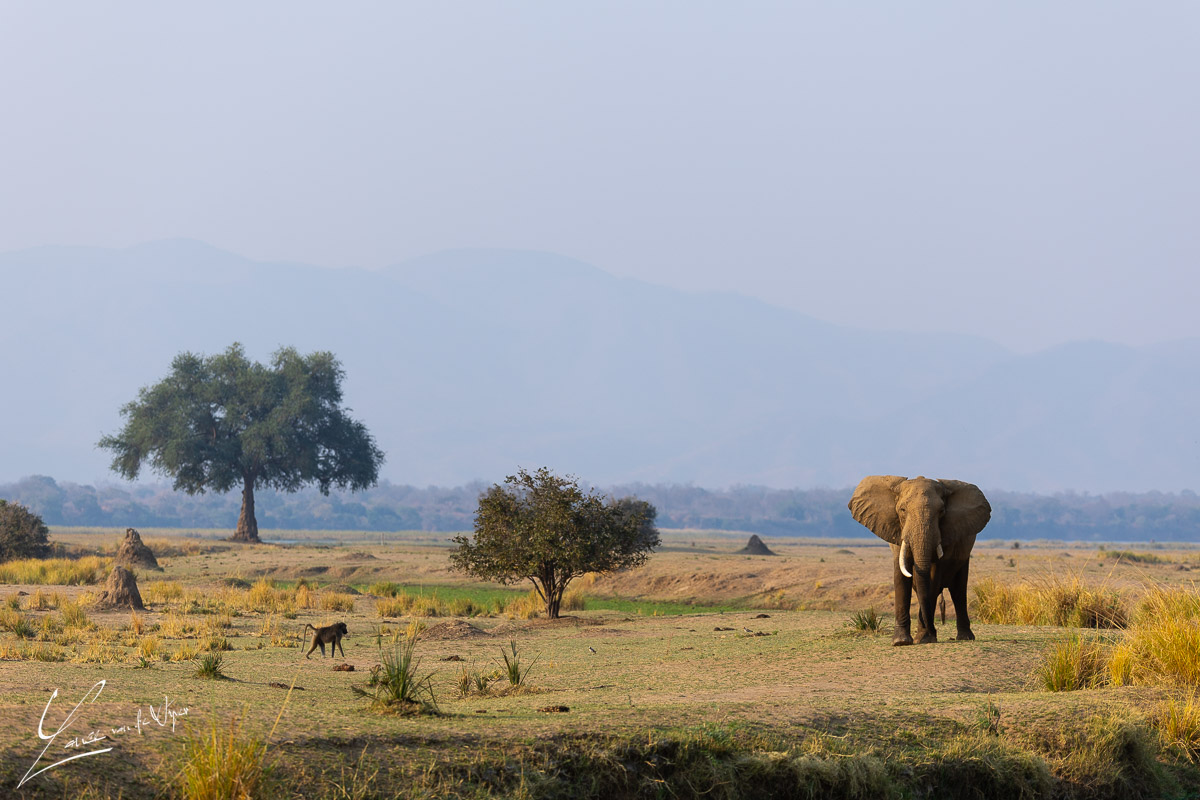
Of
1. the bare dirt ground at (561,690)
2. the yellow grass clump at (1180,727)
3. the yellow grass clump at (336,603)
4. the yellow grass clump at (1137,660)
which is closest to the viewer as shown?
the bare dirt ground at (561,690)

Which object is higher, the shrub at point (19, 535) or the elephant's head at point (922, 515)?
the elephant's head at point (922, 515)

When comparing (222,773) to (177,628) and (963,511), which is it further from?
(177,628)

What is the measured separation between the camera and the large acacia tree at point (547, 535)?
26.4m

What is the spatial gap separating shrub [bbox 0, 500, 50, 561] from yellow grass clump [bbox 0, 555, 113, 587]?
18.3 ft

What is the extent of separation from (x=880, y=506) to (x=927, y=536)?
1441 mm

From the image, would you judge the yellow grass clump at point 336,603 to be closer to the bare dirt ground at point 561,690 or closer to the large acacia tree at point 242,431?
the bare dirt ground at point 561,690

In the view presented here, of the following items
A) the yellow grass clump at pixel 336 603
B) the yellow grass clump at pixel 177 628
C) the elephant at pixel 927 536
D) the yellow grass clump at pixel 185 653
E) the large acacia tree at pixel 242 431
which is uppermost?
the large acacia tree at pixel 242 431

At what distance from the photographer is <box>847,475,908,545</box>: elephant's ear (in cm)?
1672

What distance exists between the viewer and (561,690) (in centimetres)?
1355

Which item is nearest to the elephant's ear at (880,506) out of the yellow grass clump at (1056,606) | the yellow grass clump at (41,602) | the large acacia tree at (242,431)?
the yellow grass clump at (1056,606)

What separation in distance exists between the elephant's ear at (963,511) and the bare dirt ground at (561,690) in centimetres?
147

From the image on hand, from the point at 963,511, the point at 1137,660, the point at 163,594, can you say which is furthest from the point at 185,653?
the point at 163,594

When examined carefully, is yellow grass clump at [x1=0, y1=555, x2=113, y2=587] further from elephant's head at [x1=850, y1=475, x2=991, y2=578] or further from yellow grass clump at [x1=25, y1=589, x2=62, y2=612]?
elephant's head at [x1=850, y1=475, x2=991, y2=578]

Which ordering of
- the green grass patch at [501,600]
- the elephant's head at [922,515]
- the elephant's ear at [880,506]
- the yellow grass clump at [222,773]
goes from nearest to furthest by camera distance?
the yellow grass clump at [222,773] → the elephant's head at [922,515] → the elephant's ear at [880,506] → the green grass patch at [501,600]
